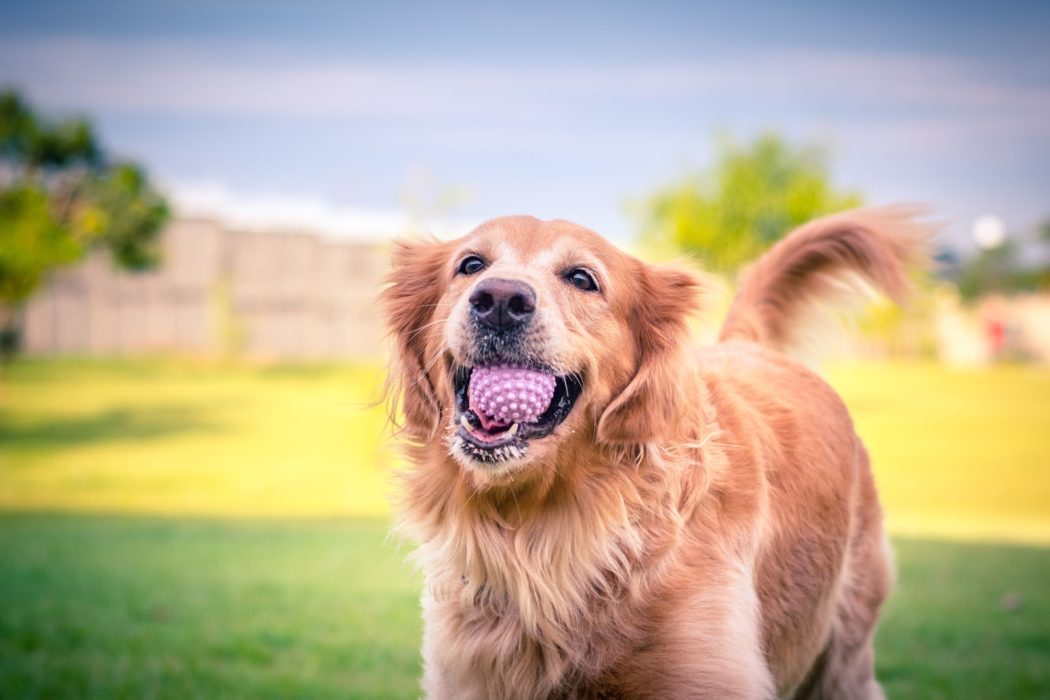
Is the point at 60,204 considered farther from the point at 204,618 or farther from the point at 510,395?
the point at 510,395

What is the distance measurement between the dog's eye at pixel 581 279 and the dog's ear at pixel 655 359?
224 mm

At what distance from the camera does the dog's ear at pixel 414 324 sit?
352cm

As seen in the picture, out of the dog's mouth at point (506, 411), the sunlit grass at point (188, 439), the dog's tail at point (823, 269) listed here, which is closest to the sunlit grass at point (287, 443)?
the sunlit grass at point (188, 439)

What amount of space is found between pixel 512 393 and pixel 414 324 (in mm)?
805

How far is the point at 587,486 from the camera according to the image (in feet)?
10.5

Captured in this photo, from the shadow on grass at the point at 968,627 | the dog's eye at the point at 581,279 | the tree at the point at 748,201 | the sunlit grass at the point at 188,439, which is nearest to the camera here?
the dog's eye at the point at 581,279

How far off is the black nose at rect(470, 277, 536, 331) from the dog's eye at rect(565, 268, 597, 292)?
1.09 feet

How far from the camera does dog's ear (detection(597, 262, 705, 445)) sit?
127 inches

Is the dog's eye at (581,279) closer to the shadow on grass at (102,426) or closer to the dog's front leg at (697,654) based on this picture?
the dog's front leg at (697,654)

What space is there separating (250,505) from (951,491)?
47.1 feet

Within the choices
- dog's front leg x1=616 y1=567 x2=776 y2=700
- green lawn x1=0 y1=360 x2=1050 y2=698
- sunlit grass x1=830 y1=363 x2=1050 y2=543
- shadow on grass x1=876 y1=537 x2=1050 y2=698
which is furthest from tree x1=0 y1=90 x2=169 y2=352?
dog's front leg x1=616 y1=567 x2=776 y2=700

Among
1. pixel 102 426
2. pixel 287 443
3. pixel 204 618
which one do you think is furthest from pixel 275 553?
pixel 102 426

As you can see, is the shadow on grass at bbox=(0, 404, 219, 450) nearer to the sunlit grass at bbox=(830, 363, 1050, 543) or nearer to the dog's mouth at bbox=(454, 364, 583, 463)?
the sunlit grass at bbox=(830, 363, 1050, 543)

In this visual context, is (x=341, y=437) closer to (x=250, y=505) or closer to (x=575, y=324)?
(x=250, y=505)
